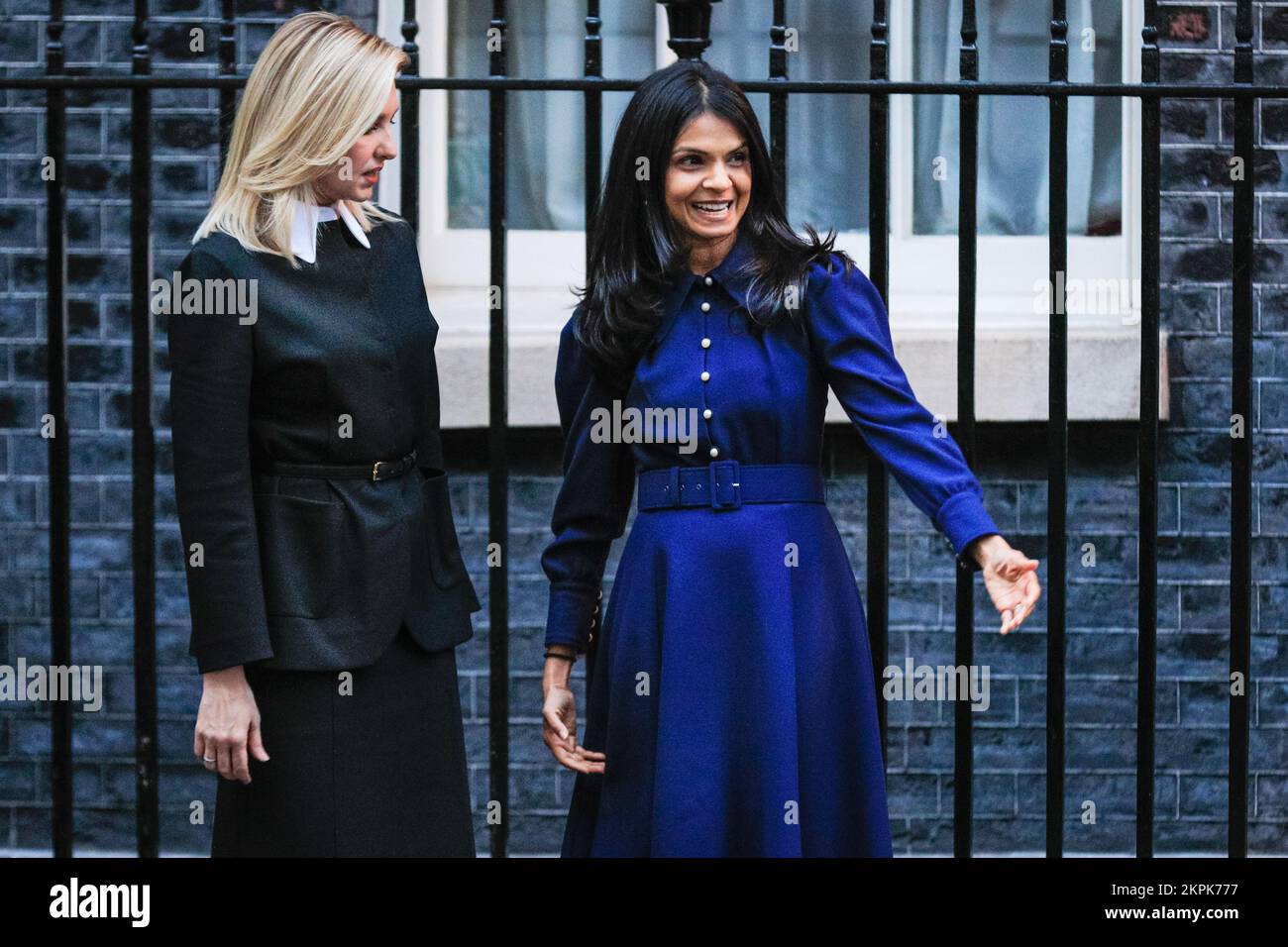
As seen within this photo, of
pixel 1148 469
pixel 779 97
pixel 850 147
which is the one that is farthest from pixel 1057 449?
pixel 850 147

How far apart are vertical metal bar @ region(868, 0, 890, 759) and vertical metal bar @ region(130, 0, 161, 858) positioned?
4.79ft

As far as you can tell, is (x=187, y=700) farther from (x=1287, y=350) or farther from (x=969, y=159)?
(x=1287, y=350)

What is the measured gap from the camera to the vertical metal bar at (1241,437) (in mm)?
3566

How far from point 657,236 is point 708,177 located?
0.16 metres

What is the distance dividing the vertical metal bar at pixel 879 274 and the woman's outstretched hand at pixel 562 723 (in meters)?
0.60

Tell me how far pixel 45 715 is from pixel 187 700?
42 centimetres

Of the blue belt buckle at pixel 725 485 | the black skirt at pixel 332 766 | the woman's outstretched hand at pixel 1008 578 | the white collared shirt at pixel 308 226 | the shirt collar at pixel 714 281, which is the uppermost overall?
the white collared shirt at pixel 308 226

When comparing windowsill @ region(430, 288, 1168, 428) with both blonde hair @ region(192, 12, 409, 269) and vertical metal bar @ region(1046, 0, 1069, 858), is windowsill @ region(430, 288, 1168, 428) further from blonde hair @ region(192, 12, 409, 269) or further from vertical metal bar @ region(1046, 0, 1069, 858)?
blonde hair @ region(192, 12, 409, 269)

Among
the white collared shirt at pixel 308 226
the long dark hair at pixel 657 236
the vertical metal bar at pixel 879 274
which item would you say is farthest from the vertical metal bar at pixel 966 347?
the white collared shirt at pixel 308 226

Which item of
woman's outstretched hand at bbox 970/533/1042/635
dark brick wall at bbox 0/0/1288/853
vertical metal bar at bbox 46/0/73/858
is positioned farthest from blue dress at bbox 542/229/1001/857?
dark brick wall at bbox 0/0/1288/853

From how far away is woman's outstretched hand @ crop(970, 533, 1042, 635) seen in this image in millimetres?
2943

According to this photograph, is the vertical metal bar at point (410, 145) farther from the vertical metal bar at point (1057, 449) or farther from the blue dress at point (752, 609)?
A: the vertical metal bar at point (1057, 449)

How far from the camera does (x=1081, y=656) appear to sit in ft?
17.3

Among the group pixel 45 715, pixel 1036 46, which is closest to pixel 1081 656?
pixel 1036 46
